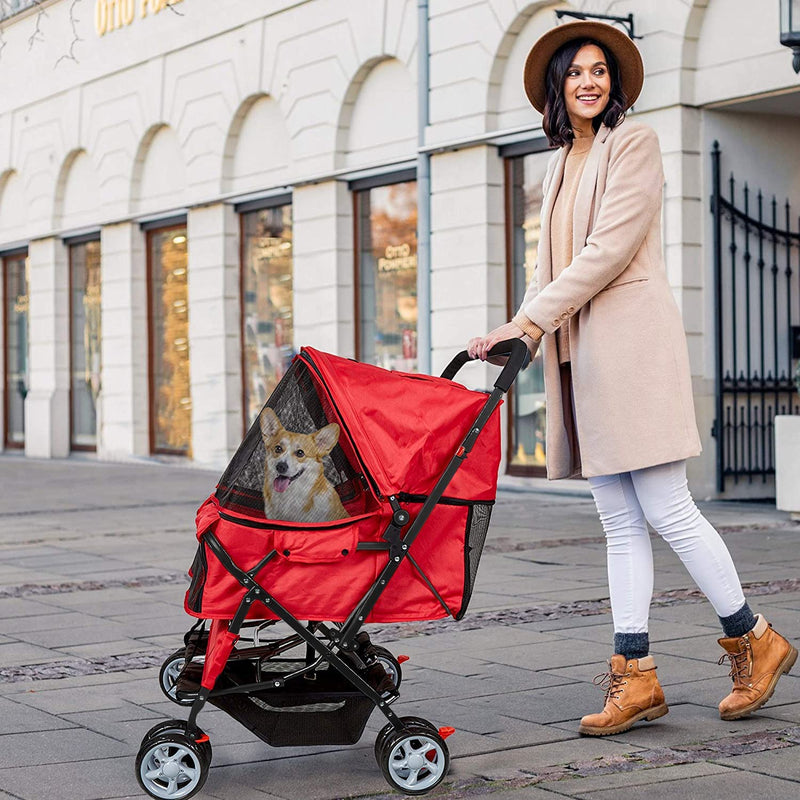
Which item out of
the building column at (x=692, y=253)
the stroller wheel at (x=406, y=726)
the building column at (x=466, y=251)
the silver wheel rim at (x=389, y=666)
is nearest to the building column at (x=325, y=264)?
the building column at (x=466, y=251)

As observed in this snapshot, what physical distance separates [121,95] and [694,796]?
52.4 feet

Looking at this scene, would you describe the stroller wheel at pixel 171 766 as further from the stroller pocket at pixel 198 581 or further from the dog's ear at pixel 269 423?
the dog's ear at pixel 269 423

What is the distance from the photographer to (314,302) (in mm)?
15344

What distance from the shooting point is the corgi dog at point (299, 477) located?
363 centimetres

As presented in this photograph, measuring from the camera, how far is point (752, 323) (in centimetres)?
1170

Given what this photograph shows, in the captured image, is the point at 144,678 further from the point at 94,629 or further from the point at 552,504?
the point at 552,504

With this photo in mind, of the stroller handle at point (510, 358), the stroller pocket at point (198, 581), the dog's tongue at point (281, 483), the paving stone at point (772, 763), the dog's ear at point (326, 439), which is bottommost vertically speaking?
the paving stone at point (772, 763)

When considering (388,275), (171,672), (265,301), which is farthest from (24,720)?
(265,301)

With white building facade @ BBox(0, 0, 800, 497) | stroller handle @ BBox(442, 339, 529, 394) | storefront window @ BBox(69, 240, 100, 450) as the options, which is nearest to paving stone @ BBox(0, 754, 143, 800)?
stroller handle @ BBox(442, 339, 529, 394)

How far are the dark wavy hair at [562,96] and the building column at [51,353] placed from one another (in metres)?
16.6

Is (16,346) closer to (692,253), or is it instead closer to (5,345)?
(5,345)

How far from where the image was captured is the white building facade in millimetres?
11391

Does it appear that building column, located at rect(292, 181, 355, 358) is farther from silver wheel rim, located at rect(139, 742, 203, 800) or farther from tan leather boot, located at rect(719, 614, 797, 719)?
silver wheel rim, located at rect(139, 742, 203, 800)

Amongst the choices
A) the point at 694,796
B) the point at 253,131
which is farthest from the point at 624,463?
the point at 253,131
